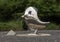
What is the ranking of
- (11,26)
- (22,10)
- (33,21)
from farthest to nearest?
(22,10), (11,26), (33,21)

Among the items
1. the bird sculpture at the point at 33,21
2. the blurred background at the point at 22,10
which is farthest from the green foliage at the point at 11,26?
the bird sculpture at the point at 33,21

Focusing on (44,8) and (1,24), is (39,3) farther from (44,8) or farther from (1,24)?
(1,24)

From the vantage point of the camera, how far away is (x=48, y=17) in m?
14.4

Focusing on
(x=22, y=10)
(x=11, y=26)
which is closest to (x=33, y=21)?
(x=11, y=26)

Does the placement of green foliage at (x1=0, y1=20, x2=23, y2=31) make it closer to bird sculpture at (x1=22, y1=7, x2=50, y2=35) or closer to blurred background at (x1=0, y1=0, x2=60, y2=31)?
blurred background at (x1=0, y1=0, x2=60, y2=31)

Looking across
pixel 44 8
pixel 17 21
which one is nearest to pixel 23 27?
pixel 17 21

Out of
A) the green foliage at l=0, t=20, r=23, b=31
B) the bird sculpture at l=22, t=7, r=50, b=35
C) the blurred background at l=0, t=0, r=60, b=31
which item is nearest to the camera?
the bird sculpture at l=22, t=7, r=50, b=35

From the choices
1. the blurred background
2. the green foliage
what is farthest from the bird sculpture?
the blurred background

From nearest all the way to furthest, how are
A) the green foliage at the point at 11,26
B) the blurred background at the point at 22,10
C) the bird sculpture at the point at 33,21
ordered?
the bird sculpture at the point at 33,21 → the green foliage at the point at 11,26 → the blurred background at the point at 22,10

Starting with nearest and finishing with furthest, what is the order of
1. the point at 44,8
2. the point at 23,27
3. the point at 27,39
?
the point at 27,39 → the point at 23,27 → the point at 44,8

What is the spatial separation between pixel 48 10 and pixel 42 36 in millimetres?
4025

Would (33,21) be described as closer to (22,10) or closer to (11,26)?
(11,26)

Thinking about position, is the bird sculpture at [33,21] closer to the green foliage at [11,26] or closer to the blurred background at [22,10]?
the green foliage at [11,26]

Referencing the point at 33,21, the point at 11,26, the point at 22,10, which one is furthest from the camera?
the point at 22,10
